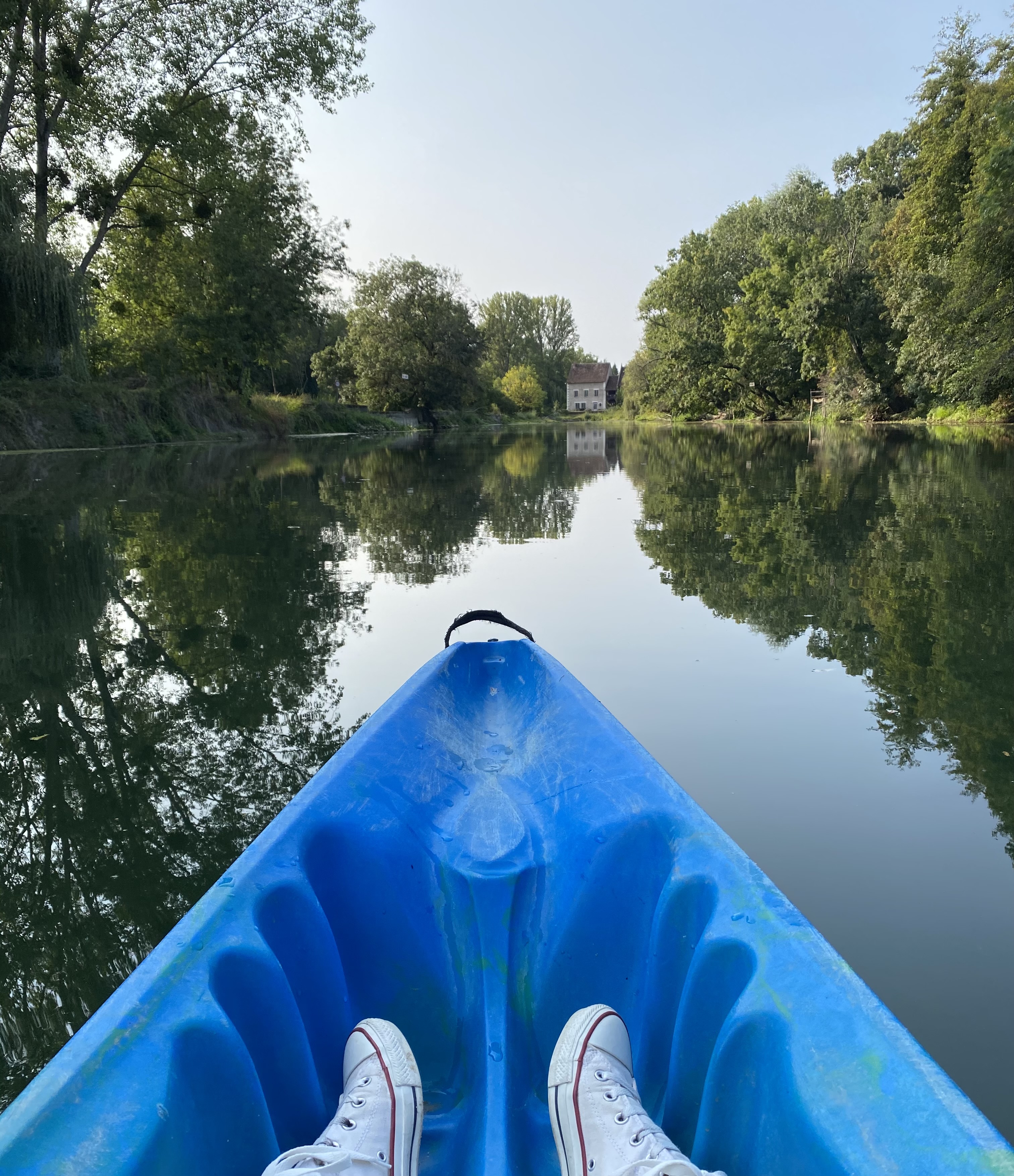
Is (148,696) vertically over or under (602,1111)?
under

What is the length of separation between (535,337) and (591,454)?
2419 inches

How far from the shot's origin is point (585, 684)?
382 cm

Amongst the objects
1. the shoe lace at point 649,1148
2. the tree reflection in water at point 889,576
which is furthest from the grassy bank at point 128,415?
the shoe lace at point 649,1148

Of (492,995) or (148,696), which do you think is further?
(148,696)

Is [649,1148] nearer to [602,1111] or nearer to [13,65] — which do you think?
[602,1111]

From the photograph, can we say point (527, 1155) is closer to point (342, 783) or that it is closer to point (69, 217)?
point (342, 783)

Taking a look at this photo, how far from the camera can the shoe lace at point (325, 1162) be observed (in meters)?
1.04

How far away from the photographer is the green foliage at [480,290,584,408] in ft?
240

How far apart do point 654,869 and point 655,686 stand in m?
2.19

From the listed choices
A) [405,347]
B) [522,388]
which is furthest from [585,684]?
[522,388]

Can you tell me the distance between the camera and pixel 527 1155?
1.33 m

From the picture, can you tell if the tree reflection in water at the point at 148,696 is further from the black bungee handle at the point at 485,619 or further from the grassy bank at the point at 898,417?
the grassy bank at the point at 898,417

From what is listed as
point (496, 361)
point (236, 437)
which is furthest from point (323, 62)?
point (496, 361)

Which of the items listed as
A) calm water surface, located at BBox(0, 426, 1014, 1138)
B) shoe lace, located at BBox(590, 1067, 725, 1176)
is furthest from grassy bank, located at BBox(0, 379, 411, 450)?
shoe lace, located at BBox(590, 1067, 725, 1176)
